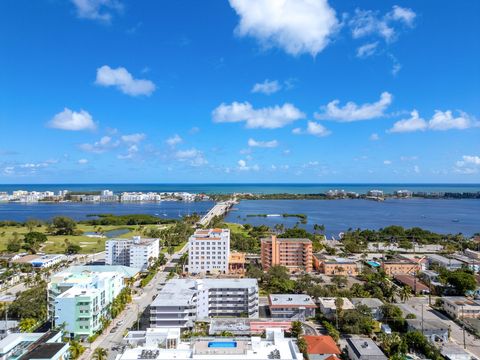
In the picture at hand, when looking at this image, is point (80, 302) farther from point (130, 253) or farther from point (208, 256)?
point (208, 256)

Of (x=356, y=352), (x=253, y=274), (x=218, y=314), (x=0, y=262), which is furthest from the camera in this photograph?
(x=0, y=262)

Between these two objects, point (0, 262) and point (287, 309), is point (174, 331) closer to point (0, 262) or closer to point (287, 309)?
point (287, 309)

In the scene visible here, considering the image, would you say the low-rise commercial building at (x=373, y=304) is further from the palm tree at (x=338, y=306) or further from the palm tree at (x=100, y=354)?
the palm tree at (x=100, y=354)

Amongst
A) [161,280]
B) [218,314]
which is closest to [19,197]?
[161,280]

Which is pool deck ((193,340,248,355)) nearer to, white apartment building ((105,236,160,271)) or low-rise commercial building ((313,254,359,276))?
low-rise commercial building ((313,254,359,276))

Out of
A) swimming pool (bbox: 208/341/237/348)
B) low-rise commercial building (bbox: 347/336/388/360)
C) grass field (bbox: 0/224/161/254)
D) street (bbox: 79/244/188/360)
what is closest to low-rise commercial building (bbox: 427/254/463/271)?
low-rise commercial building (bbox: 347/336/388/360)

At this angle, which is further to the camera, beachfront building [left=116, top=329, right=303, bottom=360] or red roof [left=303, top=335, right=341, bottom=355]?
red roof [left=303, top=335, right=341, bottom=355]
